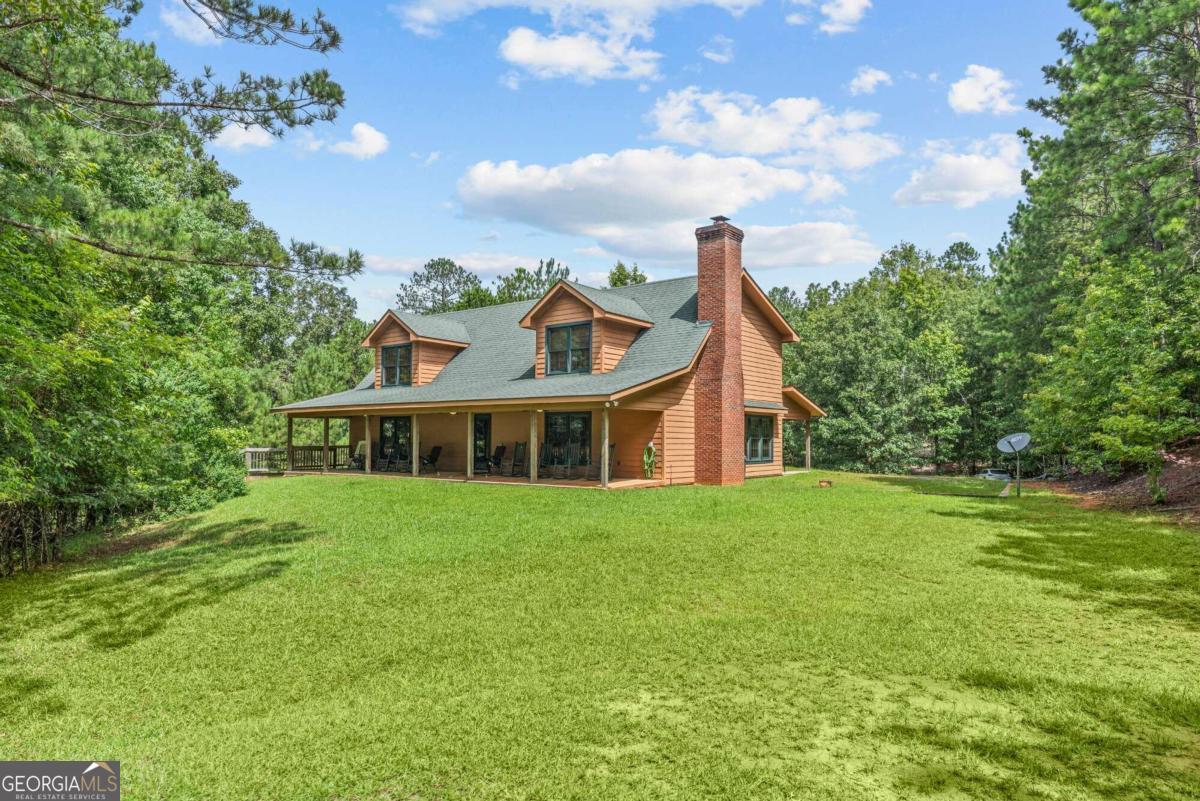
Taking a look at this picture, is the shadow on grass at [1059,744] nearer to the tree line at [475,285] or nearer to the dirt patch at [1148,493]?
the dirt patch at [1148,493]

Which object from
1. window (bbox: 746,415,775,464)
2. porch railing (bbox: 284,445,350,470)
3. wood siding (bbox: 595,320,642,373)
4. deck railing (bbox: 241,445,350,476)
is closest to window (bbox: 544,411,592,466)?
wood siding (bbox: 595,320,642,373)

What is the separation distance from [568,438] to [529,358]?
156 inches

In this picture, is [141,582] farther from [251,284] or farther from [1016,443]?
[1016,443]

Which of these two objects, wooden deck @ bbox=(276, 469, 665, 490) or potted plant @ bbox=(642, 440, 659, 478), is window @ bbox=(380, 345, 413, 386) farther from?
potted plant @ bbox=(642, 440, 659, 478)

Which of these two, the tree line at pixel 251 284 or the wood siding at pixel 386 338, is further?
the wood siding at pixel 386 338

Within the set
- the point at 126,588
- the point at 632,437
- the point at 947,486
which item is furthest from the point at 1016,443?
the point at 126,588

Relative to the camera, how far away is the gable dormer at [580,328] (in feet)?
64.3

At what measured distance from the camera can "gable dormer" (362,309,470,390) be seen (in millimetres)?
24125

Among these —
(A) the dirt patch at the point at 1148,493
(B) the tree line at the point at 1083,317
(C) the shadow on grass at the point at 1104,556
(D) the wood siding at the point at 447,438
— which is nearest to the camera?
(C) the shadow on grass at the point at 1104,556

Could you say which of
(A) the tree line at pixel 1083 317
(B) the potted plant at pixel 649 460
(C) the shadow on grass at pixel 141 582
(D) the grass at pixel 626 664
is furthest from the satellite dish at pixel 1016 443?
(C) the shadow on grass at pixel 141 582

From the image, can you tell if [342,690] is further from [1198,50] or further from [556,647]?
[1198,50]

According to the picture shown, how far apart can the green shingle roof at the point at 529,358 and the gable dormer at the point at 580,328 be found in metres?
0.21

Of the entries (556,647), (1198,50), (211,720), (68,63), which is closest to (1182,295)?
(1198,50)

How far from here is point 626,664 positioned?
17.5ft
